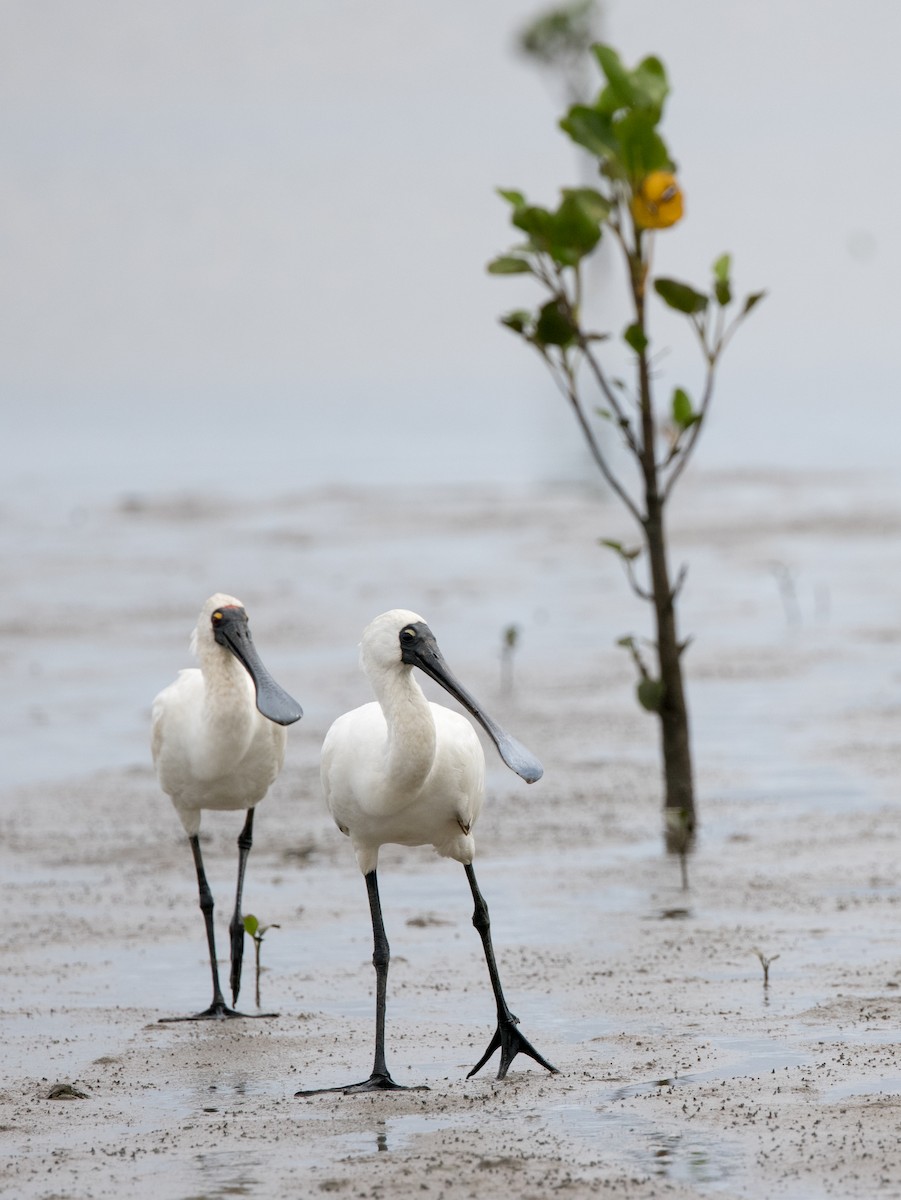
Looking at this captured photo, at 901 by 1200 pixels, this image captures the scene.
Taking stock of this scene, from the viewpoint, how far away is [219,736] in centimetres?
745

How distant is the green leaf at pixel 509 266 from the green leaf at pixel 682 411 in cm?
94

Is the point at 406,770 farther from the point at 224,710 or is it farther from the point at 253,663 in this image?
the point at 224,710

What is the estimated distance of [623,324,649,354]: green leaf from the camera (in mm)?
9359

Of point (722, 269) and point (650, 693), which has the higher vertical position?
point (722, 269)

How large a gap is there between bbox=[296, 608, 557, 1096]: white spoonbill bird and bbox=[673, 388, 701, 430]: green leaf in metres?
3.48

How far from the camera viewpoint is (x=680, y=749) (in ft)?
32.2

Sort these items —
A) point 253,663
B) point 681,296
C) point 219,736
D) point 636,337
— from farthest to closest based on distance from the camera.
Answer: point 681,296 → point 636,337 → point 219,736 → point 253,663

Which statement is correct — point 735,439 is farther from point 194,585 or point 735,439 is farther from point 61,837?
point 61,837

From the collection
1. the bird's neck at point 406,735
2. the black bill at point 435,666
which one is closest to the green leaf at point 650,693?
the black bill at point 435,666

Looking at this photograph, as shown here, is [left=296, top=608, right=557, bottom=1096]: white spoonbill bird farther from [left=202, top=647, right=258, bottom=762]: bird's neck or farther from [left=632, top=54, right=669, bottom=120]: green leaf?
[left=632, top=54, right=669, bottom=120]: green leaf

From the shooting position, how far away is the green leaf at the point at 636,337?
9359 mm

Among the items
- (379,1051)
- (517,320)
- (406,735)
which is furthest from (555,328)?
(379,1051)

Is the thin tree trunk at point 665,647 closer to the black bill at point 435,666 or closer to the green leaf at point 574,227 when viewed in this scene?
the green leaf at point 574,227

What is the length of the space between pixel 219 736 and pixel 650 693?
2832 millimetres
